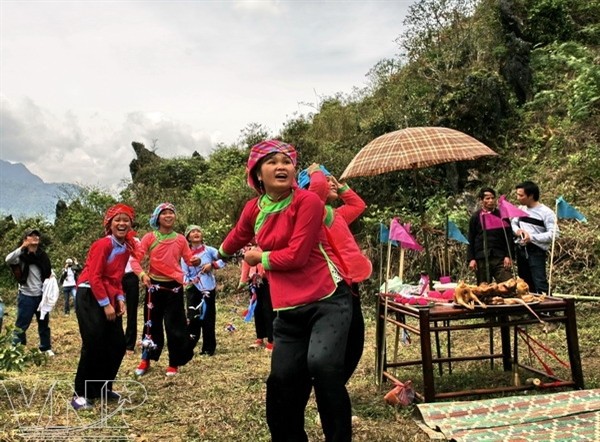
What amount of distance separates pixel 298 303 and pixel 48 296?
5.96m

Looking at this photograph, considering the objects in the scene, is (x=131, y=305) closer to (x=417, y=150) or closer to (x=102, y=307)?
(x=102, y=307)

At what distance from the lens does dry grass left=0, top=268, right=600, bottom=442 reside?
160 inches

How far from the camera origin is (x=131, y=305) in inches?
314

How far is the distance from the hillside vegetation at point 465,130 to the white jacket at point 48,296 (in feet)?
16.8

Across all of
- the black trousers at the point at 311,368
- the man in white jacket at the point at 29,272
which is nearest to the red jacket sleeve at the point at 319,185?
the black trousers at the point at 311,368

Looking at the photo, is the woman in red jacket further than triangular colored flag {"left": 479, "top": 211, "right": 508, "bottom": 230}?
No

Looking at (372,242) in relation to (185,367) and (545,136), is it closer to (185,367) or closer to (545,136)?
(545,136)

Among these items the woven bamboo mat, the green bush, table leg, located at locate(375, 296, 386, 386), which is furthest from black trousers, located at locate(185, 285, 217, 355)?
the woven bamboo mat

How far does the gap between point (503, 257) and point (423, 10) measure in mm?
13713

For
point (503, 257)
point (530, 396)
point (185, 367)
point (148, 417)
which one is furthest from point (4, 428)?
point (503, 257)

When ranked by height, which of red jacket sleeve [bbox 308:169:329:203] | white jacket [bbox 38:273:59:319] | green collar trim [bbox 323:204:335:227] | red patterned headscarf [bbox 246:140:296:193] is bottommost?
white jacket [bbox 38:273:59:319]

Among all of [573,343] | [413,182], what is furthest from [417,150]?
[413,182]

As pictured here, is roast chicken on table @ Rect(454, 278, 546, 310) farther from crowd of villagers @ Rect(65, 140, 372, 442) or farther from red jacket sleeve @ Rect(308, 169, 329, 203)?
red jacket sleeve @ Rect(308, 169, 329, 203)

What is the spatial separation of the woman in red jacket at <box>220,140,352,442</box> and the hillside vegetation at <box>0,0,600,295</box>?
4991 mm
